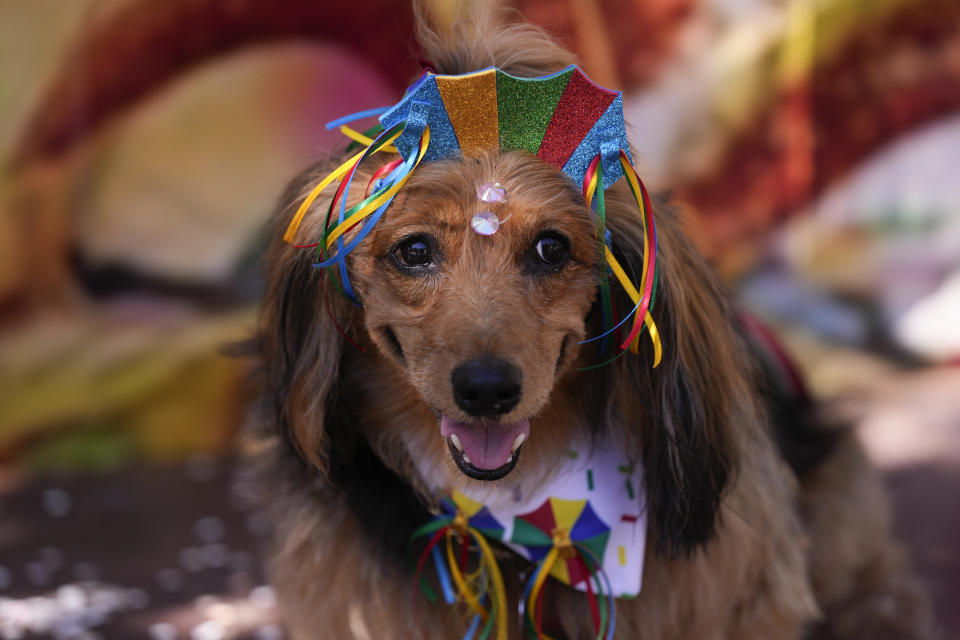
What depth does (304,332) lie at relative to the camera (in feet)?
6.82

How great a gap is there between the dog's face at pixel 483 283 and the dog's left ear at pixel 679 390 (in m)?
0.14

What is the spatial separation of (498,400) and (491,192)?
1.23 ft

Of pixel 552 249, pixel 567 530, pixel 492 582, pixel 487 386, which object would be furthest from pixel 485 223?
pixel 492 582

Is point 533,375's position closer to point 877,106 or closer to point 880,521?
point 880,521

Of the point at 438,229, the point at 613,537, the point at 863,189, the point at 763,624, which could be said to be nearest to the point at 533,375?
the point at 438,229

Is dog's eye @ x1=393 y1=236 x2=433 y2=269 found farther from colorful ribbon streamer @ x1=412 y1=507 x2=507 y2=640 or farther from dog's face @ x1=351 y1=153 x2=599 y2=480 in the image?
colorful ribbon streamer @ x1=412 y1=507 x2=507 y2=640

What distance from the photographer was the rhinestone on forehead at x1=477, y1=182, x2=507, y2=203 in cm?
178

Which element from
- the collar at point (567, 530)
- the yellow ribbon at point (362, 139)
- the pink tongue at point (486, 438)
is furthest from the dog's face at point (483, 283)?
the collar at point (567, 530)

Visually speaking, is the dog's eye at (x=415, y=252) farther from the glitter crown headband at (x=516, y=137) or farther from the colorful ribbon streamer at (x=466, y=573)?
the colorful ribbon streamer at (x=466, y=573)

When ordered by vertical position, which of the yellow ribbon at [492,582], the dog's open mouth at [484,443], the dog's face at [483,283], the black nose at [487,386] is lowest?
the yellow ribbon at [492,582]

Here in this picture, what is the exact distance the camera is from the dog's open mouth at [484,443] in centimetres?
183

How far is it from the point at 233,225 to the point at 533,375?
352 cm

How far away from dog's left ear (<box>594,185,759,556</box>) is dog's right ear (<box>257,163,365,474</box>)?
57 cm

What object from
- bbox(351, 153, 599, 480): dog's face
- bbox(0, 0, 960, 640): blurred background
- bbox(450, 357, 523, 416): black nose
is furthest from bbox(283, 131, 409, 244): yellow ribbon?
bbox(0, 0, 960, 640): blurred background
